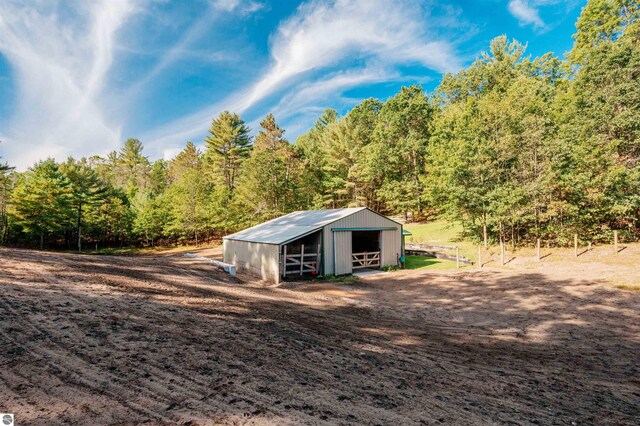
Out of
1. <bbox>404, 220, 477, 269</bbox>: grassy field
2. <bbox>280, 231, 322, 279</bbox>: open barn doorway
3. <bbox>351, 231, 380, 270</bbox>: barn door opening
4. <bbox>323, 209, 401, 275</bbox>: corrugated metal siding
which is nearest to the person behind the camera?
<bbox>280, 231, 322, 279</bbox>: open barn doorway

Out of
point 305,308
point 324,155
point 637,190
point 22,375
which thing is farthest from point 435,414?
point 324,155

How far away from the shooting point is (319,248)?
1605 cm

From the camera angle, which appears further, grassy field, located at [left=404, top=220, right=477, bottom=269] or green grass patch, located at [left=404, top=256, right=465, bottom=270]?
grassy field, located at [left=404, top=220, right=477, bottom=269]

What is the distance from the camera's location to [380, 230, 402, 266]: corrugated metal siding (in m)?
18.0

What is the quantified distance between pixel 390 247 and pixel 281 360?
47.8ft

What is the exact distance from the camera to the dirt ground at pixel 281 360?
3.17m

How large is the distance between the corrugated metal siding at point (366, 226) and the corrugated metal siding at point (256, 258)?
9.17 feet

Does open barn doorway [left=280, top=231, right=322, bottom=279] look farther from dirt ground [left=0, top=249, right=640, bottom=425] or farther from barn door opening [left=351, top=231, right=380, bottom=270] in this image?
dirt ground [left=0, top=249, right=640, bottom=425]

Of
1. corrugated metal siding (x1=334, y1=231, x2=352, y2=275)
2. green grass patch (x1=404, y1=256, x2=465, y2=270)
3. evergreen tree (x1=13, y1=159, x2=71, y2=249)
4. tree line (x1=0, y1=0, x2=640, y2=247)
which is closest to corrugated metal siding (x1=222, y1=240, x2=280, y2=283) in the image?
corrugated metal siding (x1=334, y1=231, x2=352, y2=275)

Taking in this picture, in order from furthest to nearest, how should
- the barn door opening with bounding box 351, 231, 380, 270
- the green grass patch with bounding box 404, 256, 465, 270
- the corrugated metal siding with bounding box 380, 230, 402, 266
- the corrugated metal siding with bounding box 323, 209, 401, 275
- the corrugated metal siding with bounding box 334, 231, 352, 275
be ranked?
1. the corrugated metal siding with bounding box 380, 230, 402, 266
2. the green grass patch with bounding box 404, 256, 465, 270
3. the barn door opening with bounding box 351, 231, 380, 270
4. the corrugated metal siding with bounding box 334, 231, 352, 275
5. the corrugated metal siding with bounding box 323, 209, 401, 275

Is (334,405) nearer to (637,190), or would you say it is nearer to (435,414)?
(435,414)

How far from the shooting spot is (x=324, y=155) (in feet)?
132

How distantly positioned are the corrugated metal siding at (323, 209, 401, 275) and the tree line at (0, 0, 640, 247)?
24.5 feet

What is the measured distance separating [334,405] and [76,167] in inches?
1876
